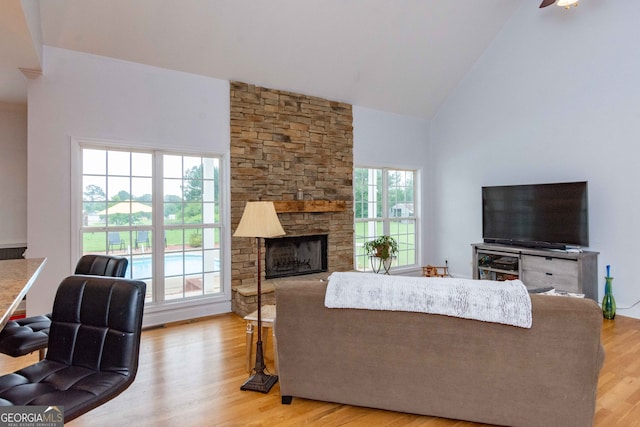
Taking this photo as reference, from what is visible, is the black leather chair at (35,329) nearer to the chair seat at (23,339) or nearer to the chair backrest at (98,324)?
the chair seat at (23,339)

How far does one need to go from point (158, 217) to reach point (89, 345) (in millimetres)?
2801

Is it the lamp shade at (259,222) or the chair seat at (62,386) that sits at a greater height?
the lamp shade at (259,222)

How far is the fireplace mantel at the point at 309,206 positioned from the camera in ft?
16.3

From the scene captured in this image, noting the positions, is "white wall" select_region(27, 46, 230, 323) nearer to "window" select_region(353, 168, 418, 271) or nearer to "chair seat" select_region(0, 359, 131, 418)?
"chair seat" select_region(0, 359, 131, 418)

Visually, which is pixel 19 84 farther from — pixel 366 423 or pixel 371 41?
pixel 366 423

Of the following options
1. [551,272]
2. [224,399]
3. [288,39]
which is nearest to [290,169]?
[288,39]

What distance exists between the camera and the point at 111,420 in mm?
2322

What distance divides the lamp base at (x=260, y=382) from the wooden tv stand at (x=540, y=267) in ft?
11.6

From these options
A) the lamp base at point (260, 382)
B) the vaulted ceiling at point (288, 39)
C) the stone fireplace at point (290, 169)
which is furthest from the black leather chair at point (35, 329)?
the stone fireplace at point (290, 169)

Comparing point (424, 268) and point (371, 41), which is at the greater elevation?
point (371, 41)

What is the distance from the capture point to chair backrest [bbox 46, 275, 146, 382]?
5.48 feet

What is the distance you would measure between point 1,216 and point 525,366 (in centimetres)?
613

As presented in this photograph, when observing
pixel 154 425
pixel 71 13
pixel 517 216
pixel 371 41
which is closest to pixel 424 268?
pixel 517 216

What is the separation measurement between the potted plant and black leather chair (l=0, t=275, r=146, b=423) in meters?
4.53
